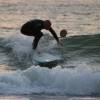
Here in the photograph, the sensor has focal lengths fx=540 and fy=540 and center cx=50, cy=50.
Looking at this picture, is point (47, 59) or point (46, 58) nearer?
point (47, 59)

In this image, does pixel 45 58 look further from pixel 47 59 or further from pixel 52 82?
pixel 52 82

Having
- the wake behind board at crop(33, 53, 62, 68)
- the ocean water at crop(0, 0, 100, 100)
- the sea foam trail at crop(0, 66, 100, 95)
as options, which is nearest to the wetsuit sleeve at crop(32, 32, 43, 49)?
the wake behind board at crop(33, 53, 62, 68)

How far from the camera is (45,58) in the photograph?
17.4m

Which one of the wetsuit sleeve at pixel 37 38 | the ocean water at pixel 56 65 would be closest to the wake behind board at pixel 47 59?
the ocean water at pixel 56 65

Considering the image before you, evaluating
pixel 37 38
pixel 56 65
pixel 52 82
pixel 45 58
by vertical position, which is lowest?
pixel 45 58

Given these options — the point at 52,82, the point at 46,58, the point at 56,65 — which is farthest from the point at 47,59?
the point at 52,82

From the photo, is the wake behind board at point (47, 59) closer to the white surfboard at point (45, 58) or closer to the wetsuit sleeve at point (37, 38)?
the white surfboard at point (45, 58)

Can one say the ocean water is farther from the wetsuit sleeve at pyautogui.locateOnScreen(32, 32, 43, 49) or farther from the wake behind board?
the wetsuit sleeve at pyautogui.locateOnScreen(32, 32, 43, 49)

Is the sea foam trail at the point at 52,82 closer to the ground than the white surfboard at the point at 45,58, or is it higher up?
higher up

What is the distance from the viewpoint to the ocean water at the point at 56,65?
12.8m

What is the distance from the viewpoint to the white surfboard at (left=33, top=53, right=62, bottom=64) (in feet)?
55.7

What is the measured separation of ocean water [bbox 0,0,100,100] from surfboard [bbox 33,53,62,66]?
192 millimetres

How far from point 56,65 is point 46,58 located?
824 mm

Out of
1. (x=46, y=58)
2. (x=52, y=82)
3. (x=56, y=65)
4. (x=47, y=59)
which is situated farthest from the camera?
(x=46, y=58)
